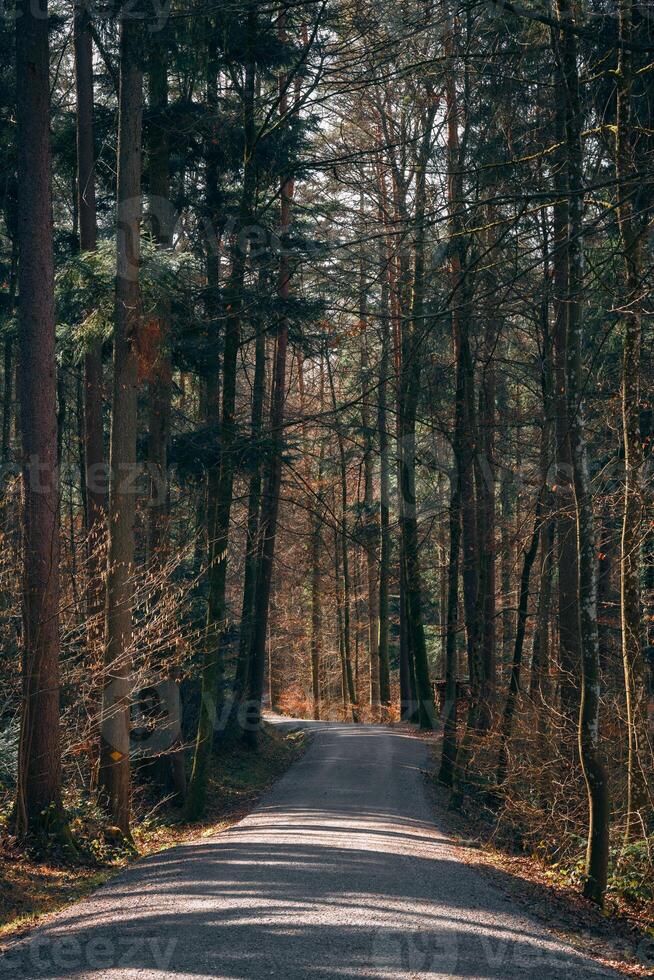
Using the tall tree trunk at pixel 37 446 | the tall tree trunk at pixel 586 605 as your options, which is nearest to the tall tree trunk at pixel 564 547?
the tall tree trunk at pixel 586 605

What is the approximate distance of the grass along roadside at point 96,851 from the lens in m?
7.87

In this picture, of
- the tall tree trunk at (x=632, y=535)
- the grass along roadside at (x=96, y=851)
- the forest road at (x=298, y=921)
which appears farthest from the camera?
the tall tree trunk at (x=632, y=535)

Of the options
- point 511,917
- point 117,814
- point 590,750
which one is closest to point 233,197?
point 117,814

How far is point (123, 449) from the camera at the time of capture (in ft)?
39.8

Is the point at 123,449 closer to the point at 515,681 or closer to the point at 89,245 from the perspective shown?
the point at 89,245

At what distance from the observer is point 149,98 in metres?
15.6

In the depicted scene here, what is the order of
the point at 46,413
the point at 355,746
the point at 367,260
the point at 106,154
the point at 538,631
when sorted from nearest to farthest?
the point at 367,260, the point at 46,413, the point at 538,631, the point at 106,154, the point at 355,746

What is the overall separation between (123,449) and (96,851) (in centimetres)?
516

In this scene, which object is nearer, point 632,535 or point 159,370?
point 632,535

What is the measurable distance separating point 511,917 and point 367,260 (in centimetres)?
617

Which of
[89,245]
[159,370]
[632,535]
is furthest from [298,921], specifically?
[89,245]

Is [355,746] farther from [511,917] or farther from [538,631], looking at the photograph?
[511,917]

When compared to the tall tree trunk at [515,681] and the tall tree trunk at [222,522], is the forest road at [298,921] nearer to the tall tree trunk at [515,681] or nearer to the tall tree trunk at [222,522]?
the tall tree trunk at [515,681]

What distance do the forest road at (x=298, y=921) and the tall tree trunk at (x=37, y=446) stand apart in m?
1.55
